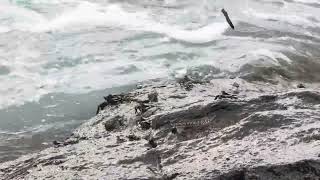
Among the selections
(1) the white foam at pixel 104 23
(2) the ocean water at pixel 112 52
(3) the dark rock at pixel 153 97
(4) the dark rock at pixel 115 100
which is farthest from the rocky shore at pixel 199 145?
(1) the white foam at pixel 104 23

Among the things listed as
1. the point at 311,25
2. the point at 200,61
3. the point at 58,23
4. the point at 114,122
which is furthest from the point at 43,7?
the point at 114,122

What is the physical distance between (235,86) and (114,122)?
2.25 m

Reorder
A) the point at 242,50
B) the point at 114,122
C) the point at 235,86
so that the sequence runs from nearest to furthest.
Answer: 1. the point at 114,122
2. the point at 235,86
3. the point at 242,50

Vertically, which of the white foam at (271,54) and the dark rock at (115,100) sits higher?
the dark rock at (115,100)

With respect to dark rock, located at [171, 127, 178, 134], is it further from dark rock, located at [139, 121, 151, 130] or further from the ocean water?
the ocean water

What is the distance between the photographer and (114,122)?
666 centimetres

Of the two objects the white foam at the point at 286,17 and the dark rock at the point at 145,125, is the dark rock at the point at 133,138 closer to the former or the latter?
the dark rock at the point at 145,125

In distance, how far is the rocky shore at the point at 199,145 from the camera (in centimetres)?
440

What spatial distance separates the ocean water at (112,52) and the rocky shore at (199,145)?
181 centimetres

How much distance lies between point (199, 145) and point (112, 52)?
6.90m

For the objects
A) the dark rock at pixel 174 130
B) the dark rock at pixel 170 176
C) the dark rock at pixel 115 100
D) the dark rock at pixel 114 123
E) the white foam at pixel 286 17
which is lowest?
the white foam at pixel 286 17

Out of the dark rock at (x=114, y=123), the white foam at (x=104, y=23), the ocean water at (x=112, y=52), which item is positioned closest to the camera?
the dark rock at (x=114, y=123)

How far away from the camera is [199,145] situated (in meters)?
4.97

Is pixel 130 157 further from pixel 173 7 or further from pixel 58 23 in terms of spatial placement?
pixel 173 7
